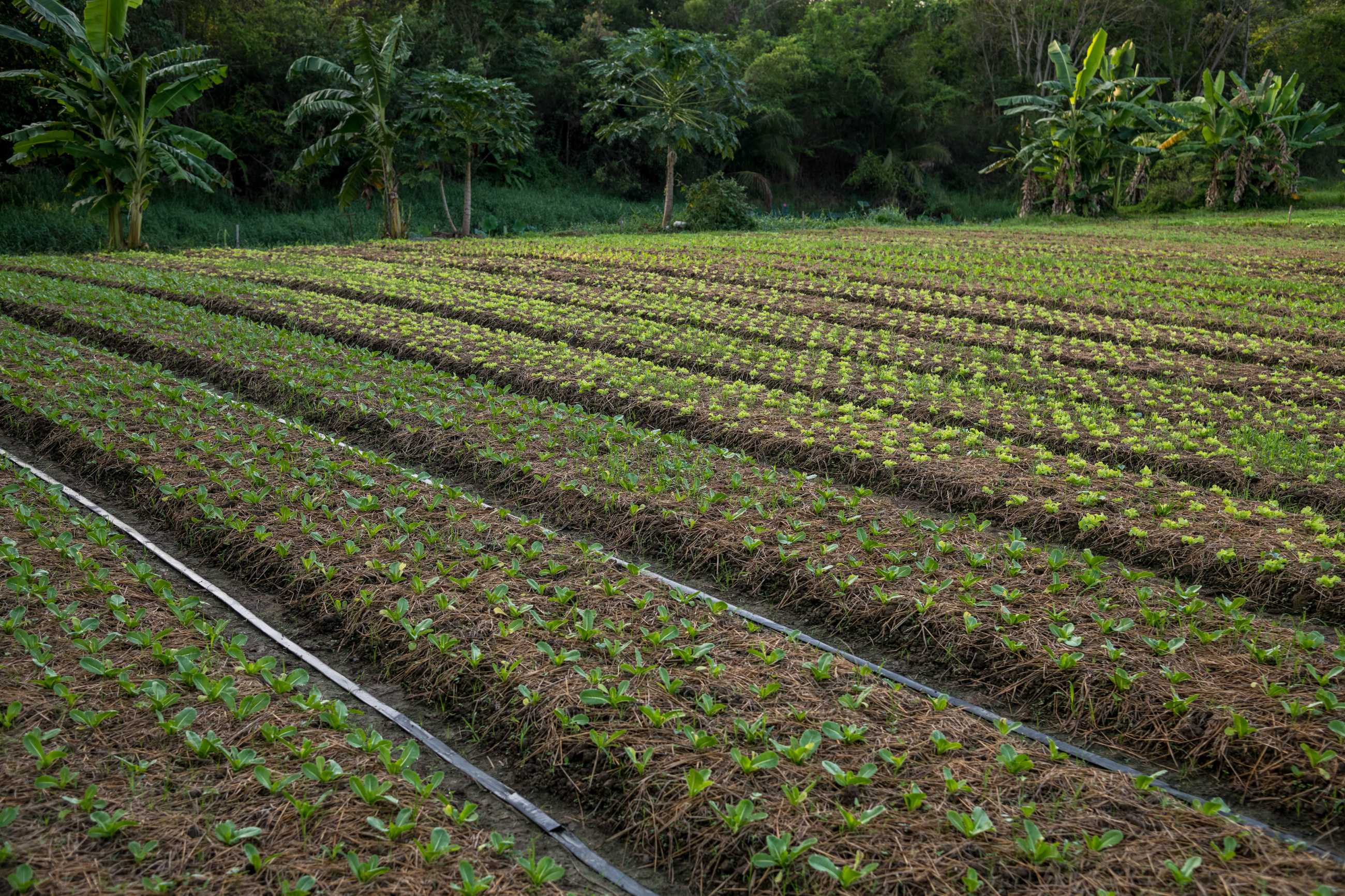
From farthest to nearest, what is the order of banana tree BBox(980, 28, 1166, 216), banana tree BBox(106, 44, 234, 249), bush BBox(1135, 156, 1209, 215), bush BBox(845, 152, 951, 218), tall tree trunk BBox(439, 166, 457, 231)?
bush BBox(845, 152, 951, 218) < bush BBox(1135, 156, 1209, 215) < tall tree trunk BBox(439, 166, 457, 231) < banana tree BBox(980, 28, 1166, 216) < banana tree BBox(106, 44, 234, 249)

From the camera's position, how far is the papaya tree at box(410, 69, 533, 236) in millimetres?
23734

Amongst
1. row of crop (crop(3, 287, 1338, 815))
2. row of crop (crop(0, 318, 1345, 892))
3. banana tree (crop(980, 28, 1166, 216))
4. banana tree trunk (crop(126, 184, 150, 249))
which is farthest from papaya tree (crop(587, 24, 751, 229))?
row of crop (crop(0, 318, 1345, 892))

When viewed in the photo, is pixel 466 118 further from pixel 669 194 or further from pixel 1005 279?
pixel 1005 279

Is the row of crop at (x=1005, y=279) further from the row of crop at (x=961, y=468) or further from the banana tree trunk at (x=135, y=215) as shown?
the row of crop at (x=961, y=468)

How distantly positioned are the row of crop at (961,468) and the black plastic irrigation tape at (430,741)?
357 cm

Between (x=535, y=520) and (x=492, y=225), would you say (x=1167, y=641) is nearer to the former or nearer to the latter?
(x=535, y=520)

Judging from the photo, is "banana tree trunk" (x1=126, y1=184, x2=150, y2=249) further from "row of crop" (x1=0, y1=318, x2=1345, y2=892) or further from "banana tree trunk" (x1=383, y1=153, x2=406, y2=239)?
"row of crop" (x1=0, y1=318, x2=1345, y2=892)

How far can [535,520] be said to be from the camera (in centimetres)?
575

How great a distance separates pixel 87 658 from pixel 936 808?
126 inches

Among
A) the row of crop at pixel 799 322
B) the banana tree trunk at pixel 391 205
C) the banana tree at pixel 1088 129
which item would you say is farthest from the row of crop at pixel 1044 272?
the banana tree at pixel 1088 129

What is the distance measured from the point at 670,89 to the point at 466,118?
214 inches

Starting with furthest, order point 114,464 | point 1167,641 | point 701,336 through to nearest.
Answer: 1. point 701,336
2. point 114,464
3. point 1167,641

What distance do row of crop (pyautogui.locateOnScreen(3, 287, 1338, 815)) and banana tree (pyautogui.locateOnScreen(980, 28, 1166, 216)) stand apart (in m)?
22.1

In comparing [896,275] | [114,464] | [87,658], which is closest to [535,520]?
[87,658]
